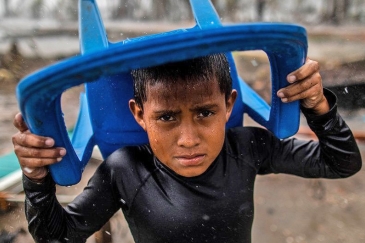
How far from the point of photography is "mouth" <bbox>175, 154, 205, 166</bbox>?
1.12 metres

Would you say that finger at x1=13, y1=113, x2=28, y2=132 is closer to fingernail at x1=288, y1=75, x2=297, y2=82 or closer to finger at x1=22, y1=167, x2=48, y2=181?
finger at x1=22, y1=167, x2=48, y2=181

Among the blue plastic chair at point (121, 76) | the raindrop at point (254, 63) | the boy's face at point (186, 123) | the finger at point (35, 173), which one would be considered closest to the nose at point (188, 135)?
the boy's face at point (186, 123)

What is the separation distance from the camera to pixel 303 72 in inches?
41.0

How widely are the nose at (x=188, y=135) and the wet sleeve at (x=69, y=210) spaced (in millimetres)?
314

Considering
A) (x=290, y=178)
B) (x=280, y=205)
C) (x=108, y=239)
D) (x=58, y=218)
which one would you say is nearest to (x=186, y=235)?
(x=58, y=218)

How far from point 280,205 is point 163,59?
2150 mm

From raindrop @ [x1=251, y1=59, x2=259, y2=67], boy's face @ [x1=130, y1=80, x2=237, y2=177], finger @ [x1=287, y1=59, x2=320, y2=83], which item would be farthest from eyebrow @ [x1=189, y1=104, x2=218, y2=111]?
raindrop @ [x1=251, y1=59, x2=259, y2=67]

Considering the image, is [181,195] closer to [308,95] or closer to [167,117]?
[167,117]

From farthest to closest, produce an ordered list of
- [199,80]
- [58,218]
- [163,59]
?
1. [58,218]
2. [199,80]
3. [163,59]

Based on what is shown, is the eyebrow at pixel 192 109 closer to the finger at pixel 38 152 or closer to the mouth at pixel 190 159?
the mouth at pixel 190 159

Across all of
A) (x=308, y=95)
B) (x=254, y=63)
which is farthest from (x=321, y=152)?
(x=254, y=63)

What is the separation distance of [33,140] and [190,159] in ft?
1.33

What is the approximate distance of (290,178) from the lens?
117 inches

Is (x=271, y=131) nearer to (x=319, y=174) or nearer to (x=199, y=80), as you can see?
(x=319, y=174)
